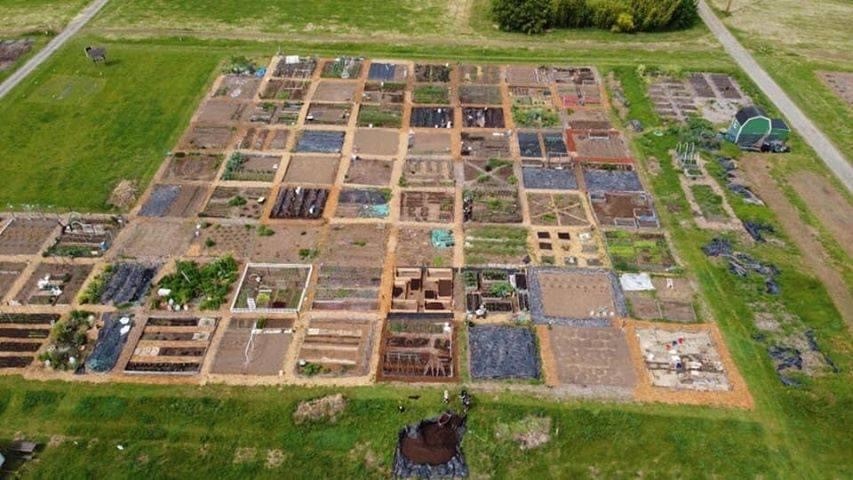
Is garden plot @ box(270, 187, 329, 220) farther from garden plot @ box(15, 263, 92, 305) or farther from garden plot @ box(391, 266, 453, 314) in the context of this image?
garden plot @ box(15, 263, 92, 305)

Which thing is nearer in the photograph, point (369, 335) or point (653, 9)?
point (369, 335)

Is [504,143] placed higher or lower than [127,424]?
higher

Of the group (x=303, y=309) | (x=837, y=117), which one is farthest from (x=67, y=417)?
(x=837, y=117)

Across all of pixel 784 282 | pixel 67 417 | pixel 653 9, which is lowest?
pixel 67 417

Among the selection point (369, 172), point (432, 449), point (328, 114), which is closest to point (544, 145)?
point (369, 172)

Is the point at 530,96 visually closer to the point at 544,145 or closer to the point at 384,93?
the point at 544,145

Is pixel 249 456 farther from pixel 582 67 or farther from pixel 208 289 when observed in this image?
pixel 582 67

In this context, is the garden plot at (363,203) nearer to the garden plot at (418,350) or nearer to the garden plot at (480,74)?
the garden plot at (418,350)

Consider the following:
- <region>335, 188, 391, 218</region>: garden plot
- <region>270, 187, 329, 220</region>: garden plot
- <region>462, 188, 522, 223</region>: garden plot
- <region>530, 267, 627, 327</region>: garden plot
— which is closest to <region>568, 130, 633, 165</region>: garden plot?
<region>462, 188, 522, 223</region>: garden plot
